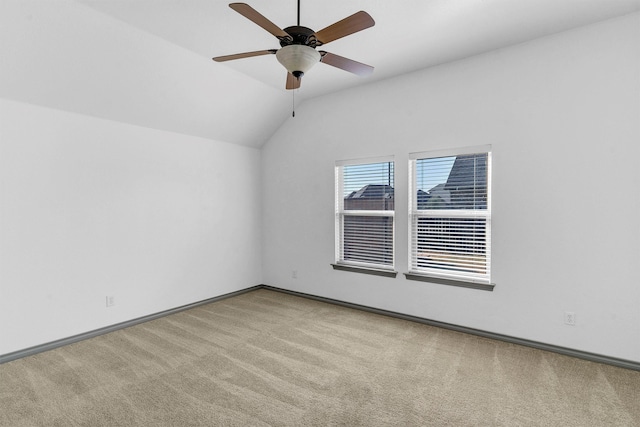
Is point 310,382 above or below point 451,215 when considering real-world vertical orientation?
below

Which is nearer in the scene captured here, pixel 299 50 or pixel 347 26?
pixel 347 26

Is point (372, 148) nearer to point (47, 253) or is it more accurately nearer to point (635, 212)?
point (635, 212)

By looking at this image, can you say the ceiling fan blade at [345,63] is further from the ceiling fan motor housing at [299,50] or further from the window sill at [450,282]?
the window sill at [450,282]

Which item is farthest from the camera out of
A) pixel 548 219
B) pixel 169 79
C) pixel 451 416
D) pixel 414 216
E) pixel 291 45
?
pixel 414 216

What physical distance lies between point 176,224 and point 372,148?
285 centimetres

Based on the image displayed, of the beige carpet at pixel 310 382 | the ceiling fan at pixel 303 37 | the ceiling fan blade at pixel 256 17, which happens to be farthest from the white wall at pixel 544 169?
the ceiling fan blade at pixel 256 17

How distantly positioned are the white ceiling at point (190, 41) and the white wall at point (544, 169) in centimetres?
24

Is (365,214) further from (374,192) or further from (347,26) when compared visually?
(347,26)

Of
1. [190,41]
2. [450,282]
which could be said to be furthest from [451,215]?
[190,41]

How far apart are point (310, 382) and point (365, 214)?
7.66 feet

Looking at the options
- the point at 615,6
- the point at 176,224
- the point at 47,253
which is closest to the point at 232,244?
the point at 176,224

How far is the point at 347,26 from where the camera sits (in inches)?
70.2

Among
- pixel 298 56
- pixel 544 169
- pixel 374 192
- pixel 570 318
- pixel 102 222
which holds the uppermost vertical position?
pixel 298 56

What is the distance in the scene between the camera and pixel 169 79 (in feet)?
11.3
